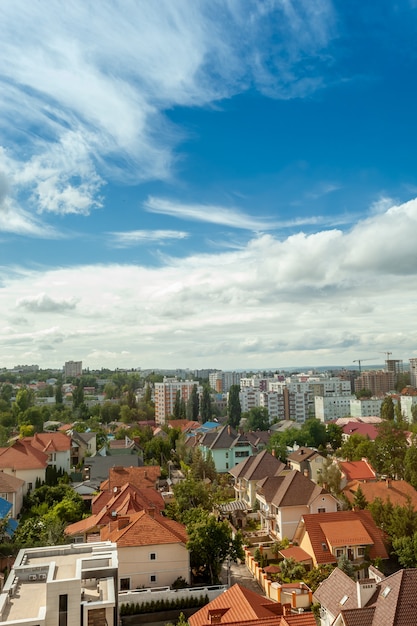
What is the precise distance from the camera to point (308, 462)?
139 feet

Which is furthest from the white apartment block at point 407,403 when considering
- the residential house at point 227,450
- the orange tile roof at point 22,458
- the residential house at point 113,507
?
the residential house at point 113,507

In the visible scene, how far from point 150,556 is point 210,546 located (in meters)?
2.75

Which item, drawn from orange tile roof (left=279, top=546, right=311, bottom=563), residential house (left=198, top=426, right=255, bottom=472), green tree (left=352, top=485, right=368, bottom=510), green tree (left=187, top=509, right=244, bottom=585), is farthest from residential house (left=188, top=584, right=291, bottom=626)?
residential house (left=198, top=426, right=255, bottom=472)

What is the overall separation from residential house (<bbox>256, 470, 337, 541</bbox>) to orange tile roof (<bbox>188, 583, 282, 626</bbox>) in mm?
11741

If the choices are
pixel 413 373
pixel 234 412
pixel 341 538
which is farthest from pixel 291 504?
pixel 413 373

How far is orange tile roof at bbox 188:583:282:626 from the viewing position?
52.5 feet

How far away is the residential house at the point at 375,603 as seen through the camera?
591 inches

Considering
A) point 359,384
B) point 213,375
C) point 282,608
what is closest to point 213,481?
point 282,608

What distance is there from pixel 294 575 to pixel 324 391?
104453mm

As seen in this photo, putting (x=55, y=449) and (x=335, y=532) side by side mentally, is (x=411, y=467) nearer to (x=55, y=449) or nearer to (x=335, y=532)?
(x=335, y=532)

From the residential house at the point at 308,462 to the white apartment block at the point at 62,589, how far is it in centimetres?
2367

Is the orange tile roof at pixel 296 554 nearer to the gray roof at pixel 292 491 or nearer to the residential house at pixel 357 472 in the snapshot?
the gray roof at pixel 292 491

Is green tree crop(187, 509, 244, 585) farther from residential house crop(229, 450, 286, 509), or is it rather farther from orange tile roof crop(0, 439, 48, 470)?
orange tile roof crop(0, 439, 48, 470)

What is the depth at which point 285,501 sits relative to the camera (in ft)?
96.4
